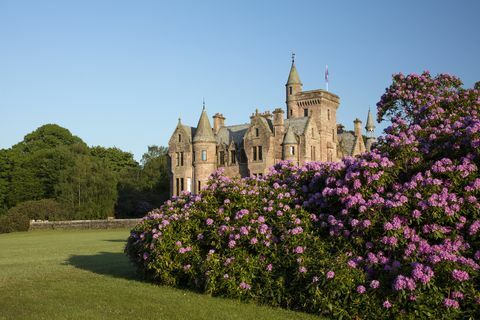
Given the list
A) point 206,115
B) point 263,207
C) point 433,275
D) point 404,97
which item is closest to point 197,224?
point 263,207

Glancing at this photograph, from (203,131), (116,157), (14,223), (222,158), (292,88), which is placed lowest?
(14,223)

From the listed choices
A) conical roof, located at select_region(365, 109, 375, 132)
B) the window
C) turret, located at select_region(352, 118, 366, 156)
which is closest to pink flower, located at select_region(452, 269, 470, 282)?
the window

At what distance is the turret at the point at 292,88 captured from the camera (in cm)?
5838

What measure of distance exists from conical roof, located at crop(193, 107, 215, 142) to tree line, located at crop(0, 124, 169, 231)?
54.8ft

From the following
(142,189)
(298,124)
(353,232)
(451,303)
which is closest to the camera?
(451,303)

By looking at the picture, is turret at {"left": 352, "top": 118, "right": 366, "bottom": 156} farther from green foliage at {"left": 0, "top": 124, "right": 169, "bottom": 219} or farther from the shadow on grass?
the shadow on grass

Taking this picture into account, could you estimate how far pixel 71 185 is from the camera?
62844 millimetres

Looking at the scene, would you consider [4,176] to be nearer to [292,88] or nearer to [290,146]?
[292,88]

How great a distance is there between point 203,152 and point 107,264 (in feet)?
113

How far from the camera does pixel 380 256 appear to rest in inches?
370

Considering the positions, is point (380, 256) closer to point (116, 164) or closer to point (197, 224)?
point (197, 224)

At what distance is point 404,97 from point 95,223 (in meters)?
41.0

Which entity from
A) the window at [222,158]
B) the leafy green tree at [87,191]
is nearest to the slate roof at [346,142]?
the window at [222,158]

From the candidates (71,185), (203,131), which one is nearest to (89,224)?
(71,185)
